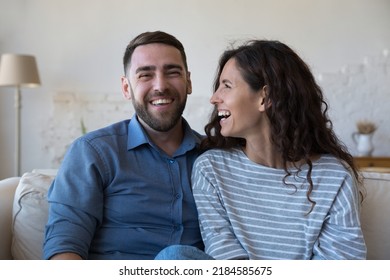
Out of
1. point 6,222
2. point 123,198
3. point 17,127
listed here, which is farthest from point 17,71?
point 123,198

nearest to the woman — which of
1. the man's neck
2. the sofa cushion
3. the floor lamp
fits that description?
the man's neck

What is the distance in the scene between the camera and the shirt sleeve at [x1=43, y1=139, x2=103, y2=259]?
952 mm

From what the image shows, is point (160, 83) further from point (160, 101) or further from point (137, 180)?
point (137, 180)

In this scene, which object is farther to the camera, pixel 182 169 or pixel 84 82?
pixel 84 82

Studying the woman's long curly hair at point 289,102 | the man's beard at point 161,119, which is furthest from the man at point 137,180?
the woman's long curly hair at point 289,102

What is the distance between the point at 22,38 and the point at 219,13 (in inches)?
54.7

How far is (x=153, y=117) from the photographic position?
1173 millimetres

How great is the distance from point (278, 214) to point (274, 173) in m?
0.10

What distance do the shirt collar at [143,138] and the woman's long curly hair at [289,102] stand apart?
0.23 metres

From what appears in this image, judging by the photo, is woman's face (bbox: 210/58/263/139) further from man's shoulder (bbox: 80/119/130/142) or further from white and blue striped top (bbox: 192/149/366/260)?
man's shoulder (bbox: 80/119/130/142)

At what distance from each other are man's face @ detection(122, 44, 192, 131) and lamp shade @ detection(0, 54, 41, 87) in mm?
1790

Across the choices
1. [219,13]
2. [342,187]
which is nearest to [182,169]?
[342,187]

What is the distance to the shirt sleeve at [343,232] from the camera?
960 millimetres
